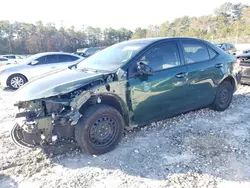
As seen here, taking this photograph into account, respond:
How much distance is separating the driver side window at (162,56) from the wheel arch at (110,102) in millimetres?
782

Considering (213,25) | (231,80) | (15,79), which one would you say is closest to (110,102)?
(231,80)

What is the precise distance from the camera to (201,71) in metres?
4.35

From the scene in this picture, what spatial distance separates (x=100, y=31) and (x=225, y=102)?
4623 centimetres

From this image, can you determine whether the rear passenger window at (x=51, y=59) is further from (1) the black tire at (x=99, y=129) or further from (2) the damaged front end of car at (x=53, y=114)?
(1) the black tire at (x=99, y=129)

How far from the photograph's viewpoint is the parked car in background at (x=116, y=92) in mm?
2998

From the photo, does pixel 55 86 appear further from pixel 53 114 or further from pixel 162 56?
pixel 162 56

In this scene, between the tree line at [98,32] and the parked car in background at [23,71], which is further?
the tree line at [98,32]

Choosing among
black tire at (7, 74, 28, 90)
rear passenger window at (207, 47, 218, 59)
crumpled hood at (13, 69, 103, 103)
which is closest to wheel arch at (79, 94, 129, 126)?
crumpled hood at (13, 69, 103, 103)

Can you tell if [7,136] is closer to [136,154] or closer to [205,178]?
[136,154]

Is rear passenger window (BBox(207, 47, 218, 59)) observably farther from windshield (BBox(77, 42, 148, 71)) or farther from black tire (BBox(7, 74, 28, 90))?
black tire (BBox(7, 74, 28, 90))

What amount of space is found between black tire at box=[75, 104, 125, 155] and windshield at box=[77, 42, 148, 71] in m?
0.71

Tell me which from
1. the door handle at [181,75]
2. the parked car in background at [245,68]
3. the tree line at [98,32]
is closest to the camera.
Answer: the door handle at [181,75]

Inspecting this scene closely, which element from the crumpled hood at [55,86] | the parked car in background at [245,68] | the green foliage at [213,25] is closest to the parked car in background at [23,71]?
the crumpled hood at [55,86]

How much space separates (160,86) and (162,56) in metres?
0.54
